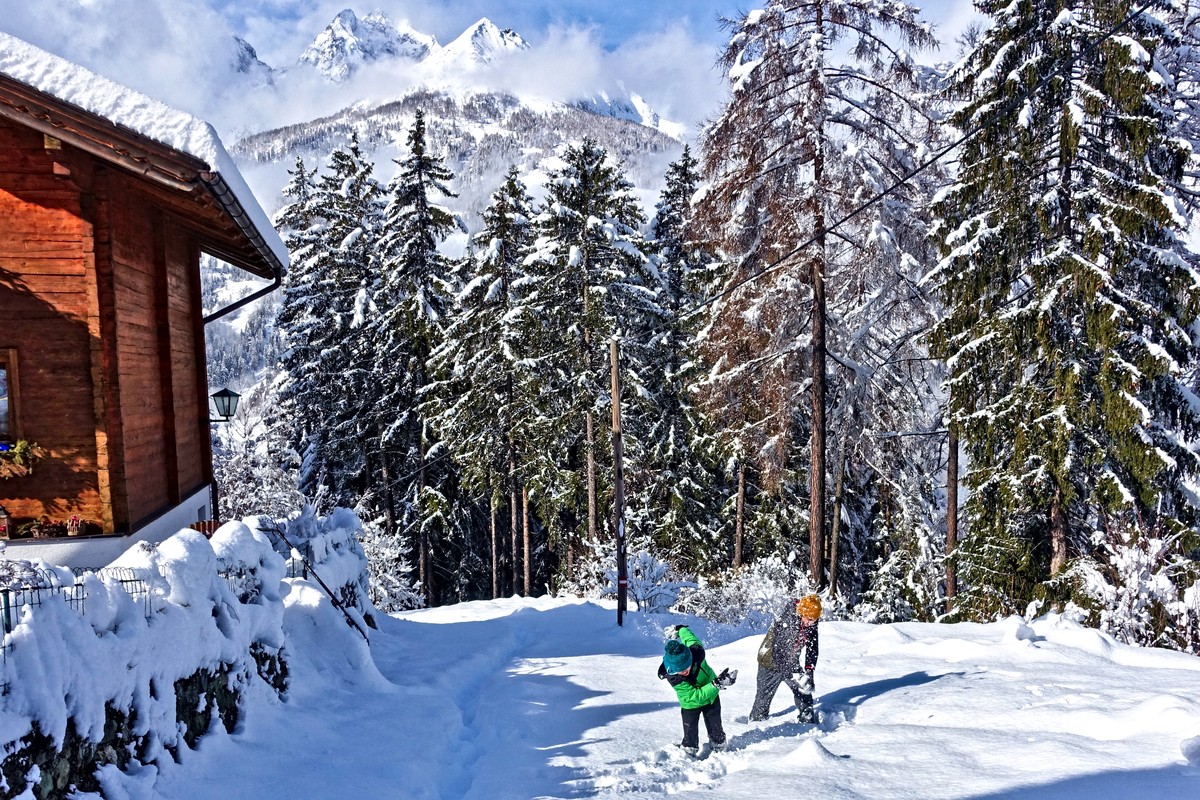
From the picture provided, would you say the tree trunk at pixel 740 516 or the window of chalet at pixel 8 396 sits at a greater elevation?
the window of chalet at pixel 8 396

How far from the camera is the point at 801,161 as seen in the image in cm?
1283

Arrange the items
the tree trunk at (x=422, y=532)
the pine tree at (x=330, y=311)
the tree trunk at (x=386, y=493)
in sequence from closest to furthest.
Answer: the pine tree at (x=330, y=311), the tree trunk at (x=422, y=532), the tree trunk at (x=386, y=493)

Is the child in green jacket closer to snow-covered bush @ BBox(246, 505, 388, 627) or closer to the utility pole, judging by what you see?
snow-covered bush @ BBox(246, 505, 388, 627)

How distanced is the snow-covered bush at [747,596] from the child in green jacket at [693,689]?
8.76 meters

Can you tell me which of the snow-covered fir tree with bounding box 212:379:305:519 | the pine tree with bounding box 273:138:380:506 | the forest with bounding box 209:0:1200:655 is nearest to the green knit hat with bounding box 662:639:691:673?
the forest with bounding box 209:0:1200:655

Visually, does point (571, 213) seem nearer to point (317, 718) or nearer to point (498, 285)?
point (498, 285)

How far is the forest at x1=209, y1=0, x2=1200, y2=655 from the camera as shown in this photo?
36.4 ft

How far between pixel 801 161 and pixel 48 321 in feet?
36.6

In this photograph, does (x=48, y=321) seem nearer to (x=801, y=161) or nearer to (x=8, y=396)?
(x=8, y=396)

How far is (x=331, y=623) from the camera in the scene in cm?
815

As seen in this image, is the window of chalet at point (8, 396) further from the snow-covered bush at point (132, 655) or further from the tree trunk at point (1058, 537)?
the tree trunk at point (1058, 537)

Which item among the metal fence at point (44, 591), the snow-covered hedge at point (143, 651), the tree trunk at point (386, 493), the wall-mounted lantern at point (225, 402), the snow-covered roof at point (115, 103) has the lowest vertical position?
the tree trunk at point (386, 493)

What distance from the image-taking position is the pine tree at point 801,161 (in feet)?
40.7

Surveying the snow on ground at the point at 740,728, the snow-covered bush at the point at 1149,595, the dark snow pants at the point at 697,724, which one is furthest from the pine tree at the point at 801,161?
the dark snow pants at the point at 697,724
